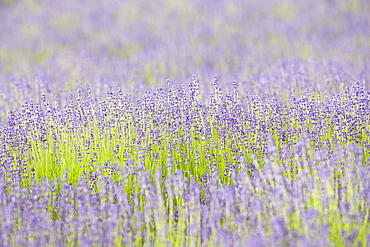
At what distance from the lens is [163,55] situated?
8.84m

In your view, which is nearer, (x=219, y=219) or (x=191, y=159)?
(x=219, y=219)

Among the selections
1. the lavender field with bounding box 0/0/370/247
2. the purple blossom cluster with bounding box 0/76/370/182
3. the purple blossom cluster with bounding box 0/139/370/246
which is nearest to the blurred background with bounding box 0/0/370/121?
the lavender field with bounding box 0/0/370/247

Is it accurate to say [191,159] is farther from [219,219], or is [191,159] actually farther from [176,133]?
[219,219]

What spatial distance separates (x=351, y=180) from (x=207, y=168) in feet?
4.24

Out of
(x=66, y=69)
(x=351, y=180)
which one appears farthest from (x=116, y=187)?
(x=66, y=69)

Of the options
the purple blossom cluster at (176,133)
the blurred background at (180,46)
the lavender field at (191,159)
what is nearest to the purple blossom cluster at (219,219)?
the lavender field at (191,159)

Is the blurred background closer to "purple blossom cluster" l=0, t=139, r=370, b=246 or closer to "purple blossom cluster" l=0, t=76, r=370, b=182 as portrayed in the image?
"purple blossom cluster" l=0, t=76, r=370, b=182

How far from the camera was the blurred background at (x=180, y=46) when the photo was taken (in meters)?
6.19

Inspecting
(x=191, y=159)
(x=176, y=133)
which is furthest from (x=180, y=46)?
(x=191, y=159)

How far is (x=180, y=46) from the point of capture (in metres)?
9.47

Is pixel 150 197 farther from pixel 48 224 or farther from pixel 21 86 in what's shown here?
pixel 21 86

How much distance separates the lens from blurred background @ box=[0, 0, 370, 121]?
6191 mm

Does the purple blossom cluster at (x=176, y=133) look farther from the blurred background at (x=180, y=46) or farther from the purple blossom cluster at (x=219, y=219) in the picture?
the blurred background at (x=180, y=46)

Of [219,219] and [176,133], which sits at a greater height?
[176,133]
